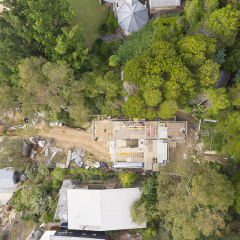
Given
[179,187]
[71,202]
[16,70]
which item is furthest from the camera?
[71,202]

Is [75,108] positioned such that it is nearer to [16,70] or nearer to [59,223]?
[16,70]

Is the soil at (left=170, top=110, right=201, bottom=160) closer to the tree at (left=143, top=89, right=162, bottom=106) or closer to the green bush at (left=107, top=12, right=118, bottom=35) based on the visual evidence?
the tree at (left=143, top=89, right=162, bottom=106)

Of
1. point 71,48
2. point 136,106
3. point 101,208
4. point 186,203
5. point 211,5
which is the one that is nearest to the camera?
point 211,5

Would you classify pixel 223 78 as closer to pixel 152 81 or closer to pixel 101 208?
pixel 152 81

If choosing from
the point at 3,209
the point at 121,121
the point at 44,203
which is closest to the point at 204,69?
the point at 121,121

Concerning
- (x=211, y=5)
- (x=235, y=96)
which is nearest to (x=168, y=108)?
(x=235, y=96)

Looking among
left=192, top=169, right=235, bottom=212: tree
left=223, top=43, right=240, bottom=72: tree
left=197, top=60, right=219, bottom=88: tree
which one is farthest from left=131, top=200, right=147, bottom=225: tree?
left=223, top=43, right=240, bottom=72: tree
